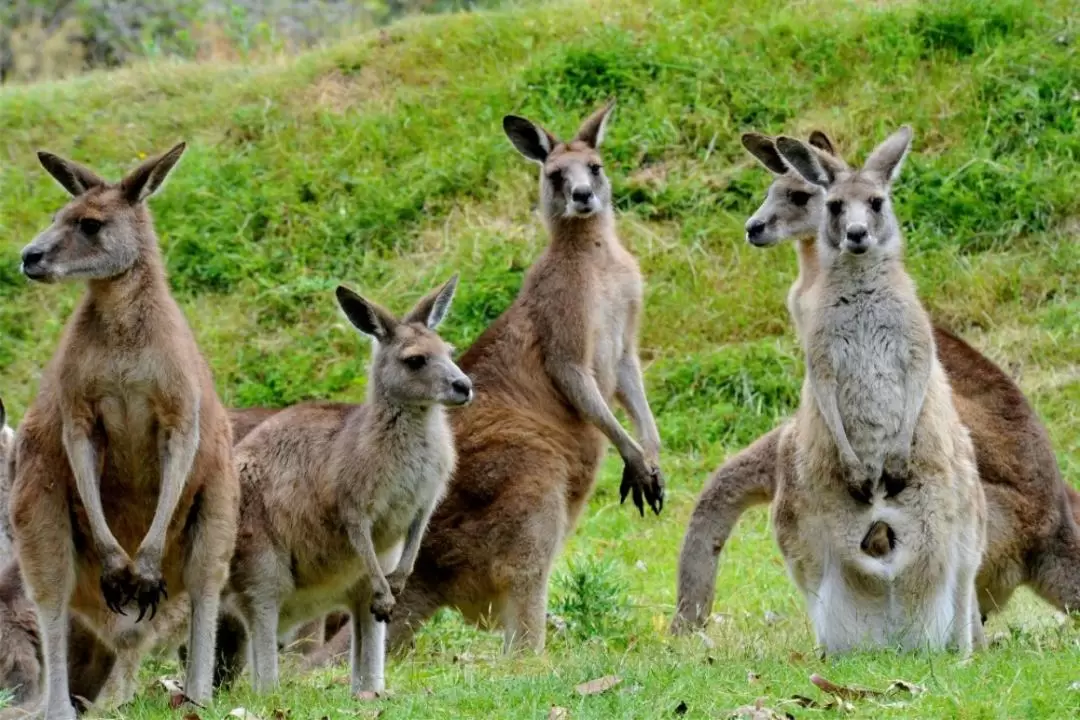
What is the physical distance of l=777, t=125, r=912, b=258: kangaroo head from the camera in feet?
22.3

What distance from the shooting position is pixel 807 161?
285 inches

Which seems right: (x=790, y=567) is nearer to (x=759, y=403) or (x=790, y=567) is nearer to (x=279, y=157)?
(x=759, y=403)

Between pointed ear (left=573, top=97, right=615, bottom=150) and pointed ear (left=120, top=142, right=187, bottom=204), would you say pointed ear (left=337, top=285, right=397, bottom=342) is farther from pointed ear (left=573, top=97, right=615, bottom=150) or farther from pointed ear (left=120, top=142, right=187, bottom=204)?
pointed ear (left=573, top=97, right=615, bottom=150)

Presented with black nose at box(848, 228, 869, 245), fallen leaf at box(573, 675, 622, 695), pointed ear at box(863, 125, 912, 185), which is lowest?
fallen leaf at box(573, 675, 622, 695)

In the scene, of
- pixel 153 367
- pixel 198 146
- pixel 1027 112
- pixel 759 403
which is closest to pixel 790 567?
pixel 153 367

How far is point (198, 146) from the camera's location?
13.4 m

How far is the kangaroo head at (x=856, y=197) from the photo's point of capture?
6.80 meters

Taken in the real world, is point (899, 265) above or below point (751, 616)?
above

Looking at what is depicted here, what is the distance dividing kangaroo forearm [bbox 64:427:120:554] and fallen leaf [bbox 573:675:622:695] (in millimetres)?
1687

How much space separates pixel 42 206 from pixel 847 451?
801cm

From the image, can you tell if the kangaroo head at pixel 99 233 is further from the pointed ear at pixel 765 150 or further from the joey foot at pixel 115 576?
the pointed ear at pixel 765 150

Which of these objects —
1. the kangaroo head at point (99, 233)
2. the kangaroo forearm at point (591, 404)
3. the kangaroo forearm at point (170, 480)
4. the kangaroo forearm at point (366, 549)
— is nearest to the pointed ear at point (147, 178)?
the kangaroo head at point (99, 233)

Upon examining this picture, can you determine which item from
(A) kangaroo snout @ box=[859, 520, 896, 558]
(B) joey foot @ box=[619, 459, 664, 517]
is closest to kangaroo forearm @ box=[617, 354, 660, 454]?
(B) joey foot @ box=[619, 459, 664, 517]

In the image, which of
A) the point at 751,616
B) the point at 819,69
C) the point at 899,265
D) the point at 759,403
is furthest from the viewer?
the point at 819,69
